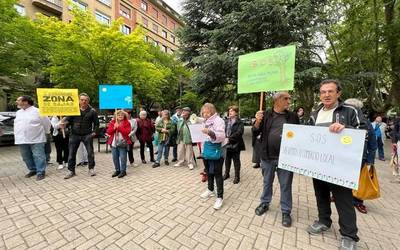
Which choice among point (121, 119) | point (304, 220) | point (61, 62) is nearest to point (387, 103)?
point (304, 220)

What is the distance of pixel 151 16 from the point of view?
39406mm

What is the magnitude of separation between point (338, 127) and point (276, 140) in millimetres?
962

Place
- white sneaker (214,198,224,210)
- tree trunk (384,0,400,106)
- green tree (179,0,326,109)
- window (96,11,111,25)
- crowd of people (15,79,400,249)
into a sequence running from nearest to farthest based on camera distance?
crowd of people (15,79,400,249) < white sneaker (214,198,224,210) < green tree (179,0,326,109) < tree trunk (384,0,400,106) < window (96,11,111,25)

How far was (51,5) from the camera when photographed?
75.6ft

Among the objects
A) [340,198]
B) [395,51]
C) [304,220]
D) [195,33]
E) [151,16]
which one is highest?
[151,16]

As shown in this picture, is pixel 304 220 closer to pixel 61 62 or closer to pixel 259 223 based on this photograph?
pixel 259 223

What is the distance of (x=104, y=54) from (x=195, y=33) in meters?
5.65

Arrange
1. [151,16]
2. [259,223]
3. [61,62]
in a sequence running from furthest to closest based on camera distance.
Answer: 1. [151,16]
2. [61,62]
3. [259,223]

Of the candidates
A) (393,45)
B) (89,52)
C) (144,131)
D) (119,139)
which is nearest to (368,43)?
(393,45)

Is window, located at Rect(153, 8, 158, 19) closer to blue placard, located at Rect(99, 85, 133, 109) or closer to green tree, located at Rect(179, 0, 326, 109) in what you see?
green tree, located at Rect(179, 0, 326, 109)

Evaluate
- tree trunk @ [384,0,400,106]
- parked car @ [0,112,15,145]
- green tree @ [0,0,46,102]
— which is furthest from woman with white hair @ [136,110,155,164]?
tree trunk @ [384,0,400,106]

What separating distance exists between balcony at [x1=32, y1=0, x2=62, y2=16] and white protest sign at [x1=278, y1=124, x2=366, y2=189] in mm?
27876

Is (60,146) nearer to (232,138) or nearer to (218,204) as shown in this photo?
Result: (232,138)

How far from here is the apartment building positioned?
22484 millimetres
